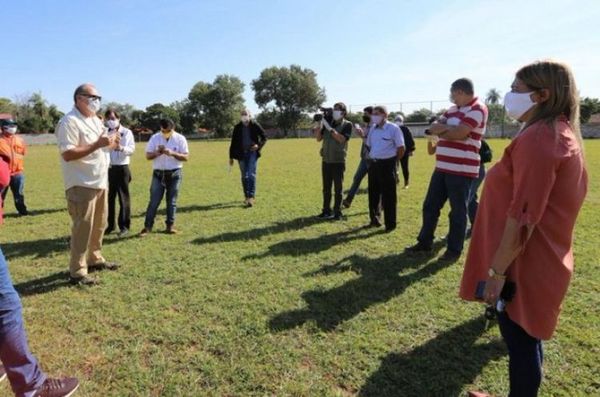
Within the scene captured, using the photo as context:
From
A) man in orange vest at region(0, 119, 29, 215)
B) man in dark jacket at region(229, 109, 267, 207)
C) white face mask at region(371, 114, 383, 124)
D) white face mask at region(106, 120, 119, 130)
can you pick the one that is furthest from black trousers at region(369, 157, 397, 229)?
man in orange vest at region(0, 119, 29, 215)

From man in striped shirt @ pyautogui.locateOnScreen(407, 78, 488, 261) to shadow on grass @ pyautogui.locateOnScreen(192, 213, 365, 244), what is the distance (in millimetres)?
2555

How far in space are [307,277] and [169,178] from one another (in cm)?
328

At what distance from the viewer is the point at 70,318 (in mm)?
3982

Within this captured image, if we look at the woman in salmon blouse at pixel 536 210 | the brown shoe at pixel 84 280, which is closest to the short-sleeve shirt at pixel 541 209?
the woman in salmon blouse at pixel 536 210

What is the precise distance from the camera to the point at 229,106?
7781 centimetres

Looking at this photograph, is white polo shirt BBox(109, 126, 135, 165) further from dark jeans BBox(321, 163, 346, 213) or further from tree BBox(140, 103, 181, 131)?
tree BBox(140, 103, 181, 131)

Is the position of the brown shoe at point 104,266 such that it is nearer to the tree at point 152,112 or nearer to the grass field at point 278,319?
the grass field at point 278,319

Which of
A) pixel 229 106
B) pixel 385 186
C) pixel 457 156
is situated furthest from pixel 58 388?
pixel 229 106

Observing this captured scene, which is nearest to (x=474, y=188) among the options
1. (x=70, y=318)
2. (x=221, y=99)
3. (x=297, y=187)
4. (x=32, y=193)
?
(x=70, y=318)

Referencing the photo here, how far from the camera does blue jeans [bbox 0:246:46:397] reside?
251cm

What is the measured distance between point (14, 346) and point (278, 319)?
204cm

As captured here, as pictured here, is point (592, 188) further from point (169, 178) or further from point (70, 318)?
point (70, 318)

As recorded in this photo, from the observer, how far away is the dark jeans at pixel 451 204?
514 cm

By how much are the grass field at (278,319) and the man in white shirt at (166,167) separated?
1.44 feet
